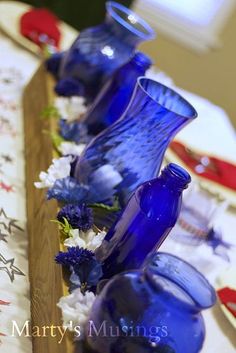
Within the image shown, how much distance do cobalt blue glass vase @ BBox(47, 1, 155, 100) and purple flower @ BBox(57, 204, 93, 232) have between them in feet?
1.55

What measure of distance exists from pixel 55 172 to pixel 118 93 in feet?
0.77

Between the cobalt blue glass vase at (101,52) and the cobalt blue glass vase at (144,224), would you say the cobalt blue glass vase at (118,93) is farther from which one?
the cobalt blue glass vase at (144,224)

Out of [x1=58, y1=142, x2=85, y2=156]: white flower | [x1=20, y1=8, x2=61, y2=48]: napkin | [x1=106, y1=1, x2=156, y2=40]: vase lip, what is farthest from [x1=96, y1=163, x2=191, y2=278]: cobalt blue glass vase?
[x1=20, y1=8, x2=61, y2=48]: napkin

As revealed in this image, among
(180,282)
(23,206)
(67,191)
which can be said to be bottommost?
(23,206)

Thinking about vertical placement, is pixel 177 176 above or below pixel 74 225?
above

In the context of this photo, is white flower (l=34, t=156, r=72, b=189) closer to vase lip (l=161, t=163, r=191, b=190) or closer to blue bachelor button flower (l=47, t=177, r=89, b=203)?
blue bachelor button flower (l=47, t=177, r=89, b=203)

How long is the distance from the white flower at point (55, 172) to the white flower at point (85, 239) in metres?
0.12

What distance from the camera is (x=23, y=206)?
0.89 m

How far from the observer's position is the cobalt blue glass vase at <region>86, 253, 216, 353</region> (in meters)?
0.55

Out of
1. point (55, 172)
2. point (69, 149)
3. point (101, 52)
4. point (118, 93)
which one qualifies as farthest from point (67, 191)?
point (101, 52)

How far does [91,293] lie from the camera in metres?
0.61

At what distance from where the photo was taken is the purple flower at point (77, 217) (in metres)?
0.74

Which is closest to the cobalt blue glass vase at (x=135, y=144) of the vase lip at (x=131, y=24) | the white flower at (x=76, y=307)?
the white flower at (x=76, y=307)

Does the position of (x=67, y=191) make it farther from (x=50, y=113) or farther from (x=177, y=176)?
(x=50, y=113)
